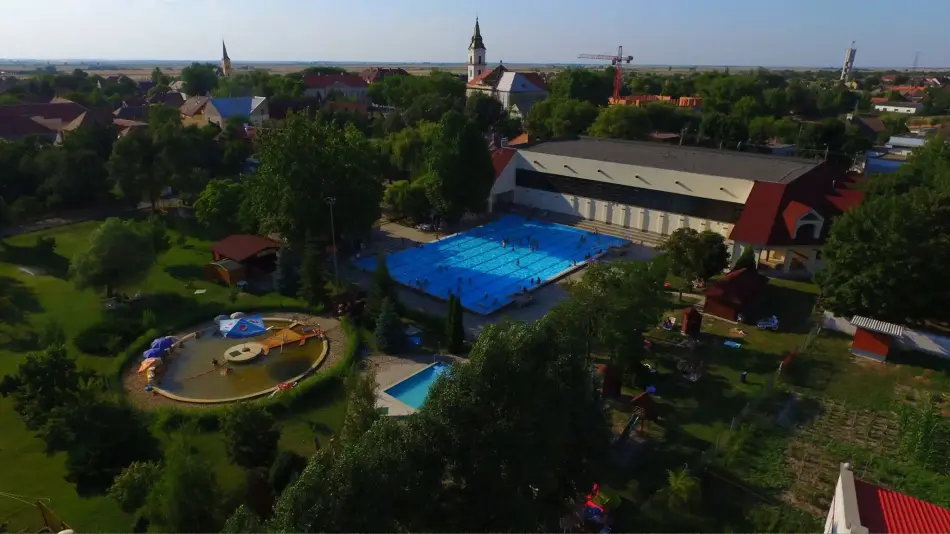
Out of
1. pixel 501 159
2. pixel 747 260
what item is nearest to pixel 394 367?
pixel 747 260

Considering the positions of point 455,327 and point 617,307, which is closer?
point 617,307

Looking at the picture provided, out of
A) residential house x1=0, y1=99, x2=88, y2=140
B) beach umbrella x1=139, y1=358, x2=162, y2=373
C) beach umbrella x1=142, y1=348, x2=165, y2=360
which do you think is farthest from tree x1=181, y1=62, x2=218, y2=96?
beach umbrella x1=139, y1=358, x2=162, y2=373

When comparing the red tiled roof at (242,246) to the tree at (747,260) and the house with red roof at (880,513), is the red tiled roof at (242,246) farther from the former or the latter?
the house with red roof at (880,513)

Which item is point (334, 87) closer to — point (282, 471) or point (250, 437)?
point (250, 437)

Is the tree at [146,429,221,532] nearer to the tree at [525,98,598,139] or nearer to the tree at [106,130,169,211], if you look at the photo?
the tree at [106,130,169,211]

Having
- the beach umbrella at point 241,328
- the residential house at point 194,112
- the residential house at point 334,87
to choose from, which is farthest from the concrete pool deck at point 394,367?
the residential house at point 334,87

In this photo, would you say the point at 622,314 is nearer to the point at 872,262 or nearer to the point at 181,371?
the point at 872,262
